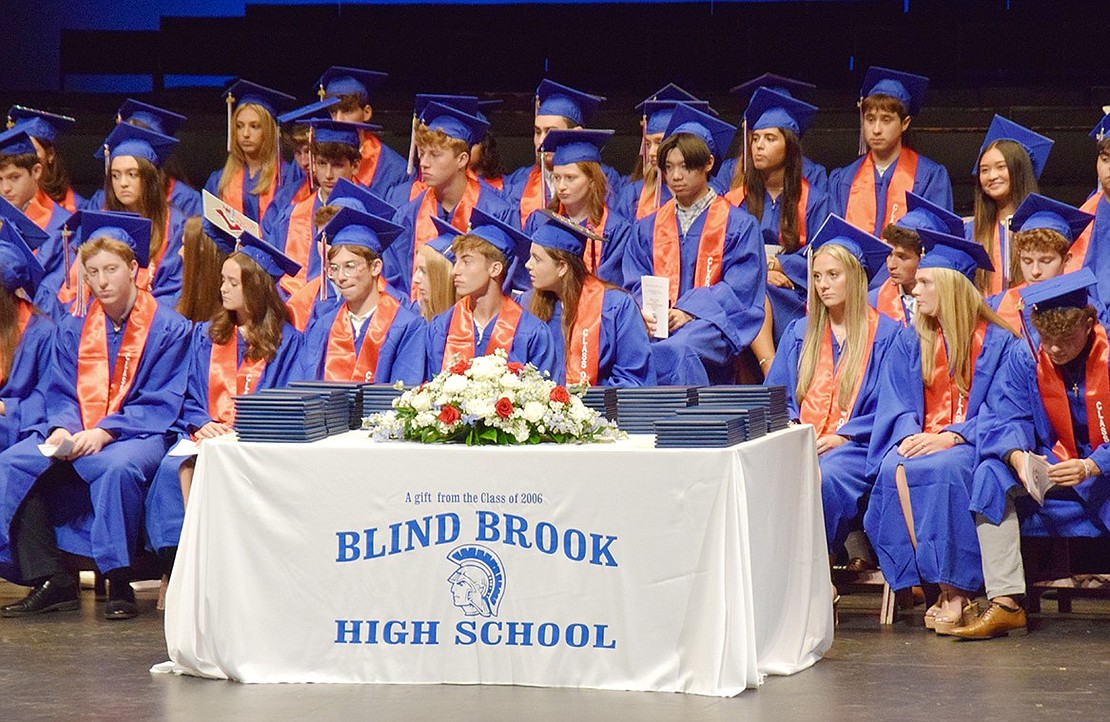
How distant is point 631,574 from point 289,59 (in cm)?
654

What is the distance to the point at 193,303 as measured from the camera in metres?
7.04

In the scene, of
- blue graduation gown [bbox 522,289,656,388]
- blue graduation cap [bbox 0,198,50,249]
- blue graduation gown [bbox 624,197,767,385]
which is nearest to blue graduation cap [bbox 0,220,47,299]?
blue graduation cap [bbox 0,198,50,249]

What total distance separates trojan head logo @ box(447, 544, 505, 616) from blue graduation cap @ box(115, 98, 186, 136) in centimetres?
454

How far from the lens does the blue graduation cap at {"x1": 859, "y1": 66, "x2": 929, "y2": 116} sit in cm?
757

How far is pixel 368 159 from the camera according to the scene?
8633 millimetres

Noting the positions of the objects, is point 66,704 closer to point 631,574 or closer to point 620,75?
point 631,574

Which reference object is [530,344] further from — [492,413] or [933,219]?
[492,413]

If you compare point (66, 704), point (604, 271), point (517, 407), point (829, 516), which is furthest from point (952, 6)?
point (66, 704)

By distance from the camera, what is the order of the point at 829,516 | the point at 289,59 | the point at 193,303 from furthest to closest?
the point at 289,59
the point at 193,303
the point at 829,516

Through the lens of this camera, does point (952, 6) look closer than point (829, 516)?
No

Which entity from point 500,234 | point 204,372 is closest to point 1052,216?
point 500,234

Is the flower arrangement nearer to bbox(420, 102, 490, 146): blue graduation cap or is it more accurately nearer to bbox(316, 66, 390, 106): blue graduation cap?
bbox(420, 102, 490, 146): blue graduation cap

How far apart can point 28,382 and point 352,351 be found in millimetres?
1324

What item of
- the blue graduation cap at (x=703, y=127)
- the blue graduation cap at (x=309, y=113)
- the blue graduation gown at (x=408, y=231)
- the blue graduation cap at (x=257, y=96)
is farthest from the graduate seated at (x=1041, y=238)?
the blue graduation cap at (x=257, y=96)
